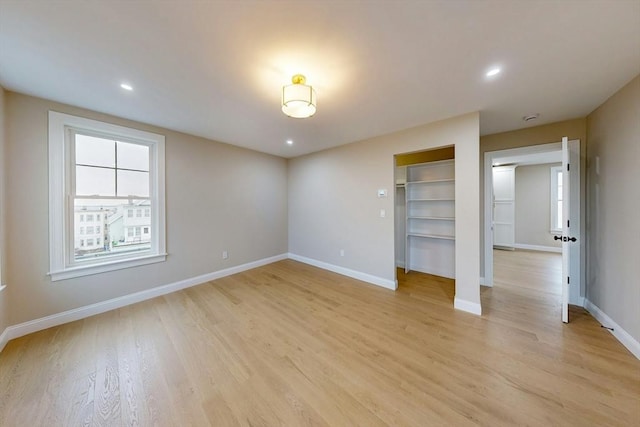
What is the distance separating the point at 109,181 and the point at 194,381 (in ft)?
9.25

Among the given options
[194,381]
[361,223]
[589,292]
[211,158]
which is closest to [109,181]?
[211,158]

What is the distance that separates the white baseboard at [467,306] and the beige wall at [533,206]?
218 inches

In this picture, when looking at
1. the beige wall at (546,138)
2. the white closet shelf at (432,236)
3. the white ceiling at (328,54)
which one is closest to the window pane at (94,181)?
the white ceiling at (328,54)

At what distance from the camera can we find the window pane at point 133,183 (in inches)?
117

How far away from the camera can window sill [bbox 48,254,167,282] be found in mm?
2482

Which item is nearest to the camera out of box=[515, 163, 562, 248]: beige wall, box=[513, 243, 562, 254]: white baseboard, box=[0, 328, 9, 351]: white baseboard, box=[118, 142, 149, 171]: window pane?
box=[0, 328, 9, 351]: white baseboard

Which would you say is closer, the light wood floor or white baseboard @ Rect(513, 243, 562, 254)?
the light wood floor

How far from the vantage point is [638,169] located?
1.95 m

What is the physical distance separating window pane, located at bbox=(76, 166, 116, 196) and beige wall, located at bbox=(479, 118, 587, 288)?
5615 millimetres

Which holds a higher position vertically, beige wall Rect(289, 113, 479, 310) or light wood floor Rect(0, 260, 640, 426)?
beige wall Rect(289, 113, 479, 310)

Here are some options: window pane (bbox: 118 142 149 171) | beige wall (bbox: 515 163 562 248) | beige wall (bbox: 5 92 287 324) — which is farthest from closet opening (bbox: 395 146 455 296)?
beige wall (bbox: 515 163 562 248)

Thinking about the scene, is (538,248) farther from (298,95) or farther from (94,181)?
(94,181)

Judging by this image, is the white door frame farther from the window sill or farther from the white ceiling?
the window sill

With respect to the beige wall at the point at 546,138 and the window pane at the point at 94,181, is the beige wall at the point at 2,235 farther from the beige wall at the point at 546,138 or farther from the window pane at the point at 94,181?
the beige wall at the point at 546,138
